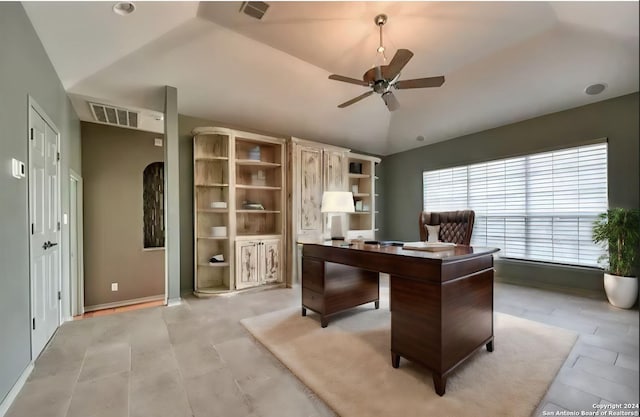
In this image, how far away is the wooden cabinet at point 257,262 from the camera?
397 cm

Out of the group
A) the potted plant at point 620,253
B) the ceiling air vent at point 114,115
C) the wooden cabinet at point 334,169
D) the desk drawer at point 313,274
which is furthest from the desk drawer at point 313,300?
the ceiling air vent at point 114,115

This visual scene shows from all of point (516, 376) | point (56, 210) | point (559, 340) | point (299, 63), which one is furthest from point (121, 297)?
point (559, 340)

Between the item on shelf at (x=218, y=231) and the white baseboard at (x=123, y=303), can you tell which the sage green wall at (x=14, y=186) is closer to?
the item on shelf at (x=218, y=231)

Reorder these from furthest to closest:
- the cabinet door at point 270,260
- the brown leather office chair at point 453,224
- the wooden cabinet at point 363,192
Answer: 1. the wooden cabinet at point 363,192
2. the cabinet door at point 270,260
3. the brown leather office chair at point 453,224

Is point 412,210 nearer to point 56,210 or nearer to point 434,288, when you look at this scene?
point 434,288

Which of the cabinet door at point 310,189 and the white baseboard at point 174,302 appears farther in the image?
the cabinet door at point 310,189

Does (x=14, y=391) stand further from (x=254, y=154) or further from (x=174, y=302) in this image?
(x=254, y=154)

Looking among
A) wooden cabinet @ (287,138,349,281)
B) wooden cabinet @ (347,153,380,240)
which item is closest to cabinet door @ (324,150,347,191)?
wooden cabinet @ (287,138,349,281)

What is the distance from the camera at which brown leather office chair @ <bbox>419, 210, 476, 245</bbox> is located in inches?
145

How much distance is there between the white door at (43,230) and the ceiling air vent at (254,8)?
6.17 ft

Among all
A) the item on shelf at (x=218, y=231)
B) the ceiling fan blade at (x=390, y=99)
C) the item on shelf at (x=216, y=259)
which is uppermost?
the ceiling fan blade at (x=390, y=99)

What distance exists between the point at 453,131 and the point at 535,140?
1184 millimetres

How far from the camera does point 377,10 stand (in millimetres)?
2691

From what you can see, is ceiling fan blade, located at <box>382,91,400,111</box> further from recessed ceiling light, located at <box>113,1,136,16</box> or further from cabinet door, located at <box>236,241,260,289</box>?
cabinet door, located at <box>236,241,260,289</box>
